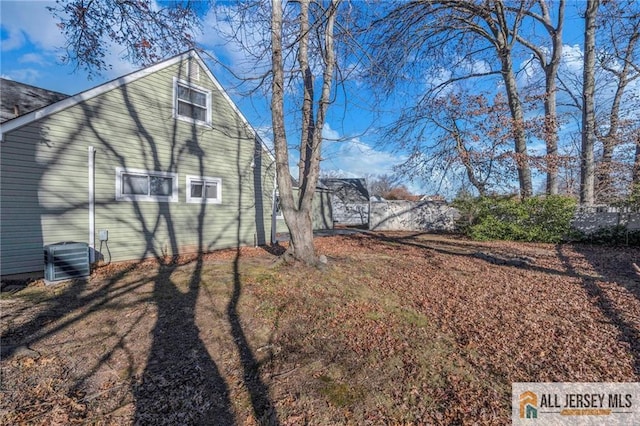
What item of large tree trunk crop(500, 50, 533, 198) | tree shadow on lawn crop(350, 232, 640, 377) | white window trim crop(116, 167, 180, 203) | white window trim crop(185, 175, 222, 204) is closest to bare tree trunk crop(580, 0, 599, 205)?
large tree trunk crop(500, 50, 533, 198)

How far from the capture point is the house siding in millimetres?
5648

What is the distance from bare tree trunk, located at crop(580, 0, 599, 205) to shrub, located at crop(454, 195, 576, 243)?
2552 mm

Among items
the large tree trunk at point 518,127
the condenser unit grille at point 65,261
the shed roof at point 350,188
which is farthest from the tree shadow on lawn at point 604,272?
the shed roof at point 350,188

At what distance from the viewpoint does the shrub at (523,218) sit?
1069cm

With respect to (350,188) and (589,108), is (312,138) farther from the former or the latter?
(350,188)

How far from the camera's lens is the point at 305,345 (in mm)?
3170

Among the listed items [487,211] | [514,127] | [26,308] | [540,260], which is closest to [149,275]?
[26,308]

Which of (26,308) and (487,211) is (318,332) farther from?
(487,211)

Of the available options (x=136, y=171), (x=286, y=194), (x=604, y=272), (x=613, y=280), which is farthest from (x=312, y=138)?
(x=604, y=272)

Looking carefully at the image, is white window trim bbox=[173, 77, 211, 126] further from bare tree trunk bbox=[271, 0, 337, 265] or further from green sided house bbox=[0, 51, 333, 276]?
bare tree trunk bbox=[271, 0, 337, 265]

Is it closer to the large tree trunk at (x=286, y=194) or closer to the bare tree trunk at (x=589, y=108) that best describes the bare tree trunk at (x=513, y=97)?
the bare tree trunk at (x=589, y=108)

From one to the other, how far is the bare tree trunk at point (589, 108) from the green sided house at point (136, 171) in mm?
13599

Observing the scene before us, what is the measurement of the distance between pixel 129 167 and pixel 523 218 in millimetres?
13588

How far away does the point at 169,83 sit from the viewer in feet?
25.6
